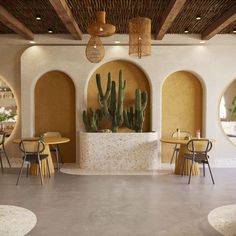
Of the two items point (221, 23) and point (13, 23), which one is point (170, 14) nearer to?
point (221, 23)

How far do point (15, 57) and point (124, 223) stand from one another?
5.04m

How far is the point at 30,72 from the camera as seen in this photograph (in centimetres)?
684

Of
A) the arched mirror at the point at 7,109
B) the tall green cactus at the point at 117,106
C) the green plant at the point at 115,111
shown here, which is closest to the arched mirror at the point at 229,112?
the green plant at the point at 115,111

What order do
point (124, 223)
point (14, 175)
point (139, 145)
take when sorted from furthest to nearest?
point (139, 145) < point (14, 175) < point (124, 223)

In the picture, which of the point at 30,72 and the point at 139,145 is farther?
the point at 30,72

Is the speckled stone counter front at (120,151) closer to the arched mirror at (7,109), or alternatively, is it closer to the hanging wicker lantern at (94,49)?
the hanging wicker lantern at (94,49)

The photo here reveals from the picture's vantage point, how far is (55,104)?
279 inches

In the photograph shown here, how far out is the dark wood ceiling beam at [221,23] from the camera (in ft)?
16.4

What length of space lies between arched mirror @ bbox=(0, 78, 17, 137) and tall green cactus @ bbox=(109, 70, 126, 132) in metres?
2.48

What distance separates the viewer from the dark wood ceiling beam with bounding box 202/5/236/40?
16.4 ft

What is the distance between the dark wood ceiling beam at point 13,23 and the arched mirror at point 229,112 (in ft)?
16.6

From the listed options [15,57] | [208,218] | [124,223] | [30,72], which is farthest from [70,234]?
[15,57]

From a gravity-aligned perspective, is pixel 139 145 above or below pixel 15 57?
below

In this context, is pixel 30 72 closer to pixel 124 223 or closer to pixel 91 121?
pixel 91 121
